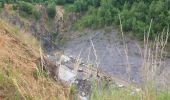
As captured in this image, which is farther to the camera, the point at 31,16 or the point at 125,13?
the point at 31,16

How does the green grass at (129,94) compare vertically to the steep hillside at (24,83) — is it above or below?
above

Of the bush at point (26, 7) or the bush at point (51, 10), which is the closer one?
the bush at point (26, 7)

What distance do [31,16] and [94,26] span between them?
191 inches

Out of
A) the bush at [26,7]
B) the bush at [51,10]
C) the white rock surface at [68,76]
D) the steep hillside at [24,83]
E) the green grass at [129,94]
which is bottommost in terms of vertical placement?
the bush at [51,10]

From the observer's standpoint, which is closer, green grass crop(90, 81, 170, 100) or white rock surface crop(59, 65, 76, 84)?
green grass crop(90, 81, 170, 100)

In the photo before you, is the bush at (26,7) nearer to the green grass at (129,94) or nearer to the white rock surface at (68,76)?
the white rock surface at (68,76)

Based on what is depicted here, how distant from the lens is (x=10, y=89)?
4.20m

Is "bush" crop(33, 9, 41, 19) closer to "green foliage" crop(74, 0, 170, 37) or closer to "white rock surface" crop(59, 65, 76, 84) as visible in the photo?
"green foliage" crop(74, 0, 170, 37)

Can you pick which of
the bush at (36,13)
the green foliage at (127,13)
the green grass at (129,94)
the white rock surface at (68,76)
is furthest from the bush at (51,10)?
the green grass at (129,94)

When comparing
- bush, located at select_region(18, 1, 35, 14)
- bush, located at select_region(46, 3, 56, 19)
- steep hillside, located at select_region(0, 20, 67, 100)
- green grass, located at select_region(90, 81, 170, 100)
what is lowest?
bush, located at select_region(46, 3, 56, 19)

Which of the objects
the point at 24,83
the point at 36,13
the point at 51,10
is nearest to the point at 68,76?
the point at 24,83

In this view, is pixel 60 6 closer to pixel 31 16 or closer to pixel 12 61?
pixel 31 16

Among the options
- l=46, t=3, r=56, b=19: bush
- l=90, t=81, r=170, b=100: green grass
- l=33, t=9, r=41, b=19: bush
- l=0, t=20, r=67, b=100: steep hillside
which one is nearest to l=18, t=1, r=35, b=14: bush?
l=33, t=9, r=41, b=19: bush

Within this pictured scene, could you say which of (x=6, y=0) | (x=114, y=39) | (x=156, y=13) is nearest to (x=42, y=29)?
(x=6, y=0)
